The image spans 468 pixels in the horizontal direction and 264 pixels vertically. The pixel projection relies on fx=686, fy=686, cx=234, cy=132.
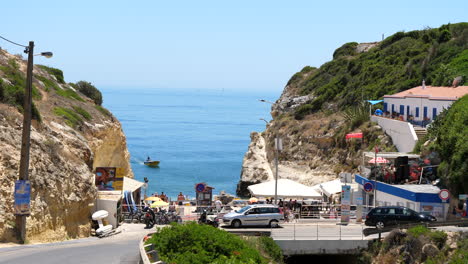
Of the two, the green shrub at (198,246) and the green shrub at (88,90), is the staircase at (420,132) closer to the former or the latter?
the green shrub at (198,246)

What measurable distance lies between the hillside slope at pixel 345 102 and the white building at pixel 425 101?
115 inches

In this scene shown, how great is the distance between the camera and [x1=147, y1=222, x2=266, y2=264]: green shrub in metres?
21.2

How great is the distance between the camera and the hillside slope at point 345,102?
6681 centimetres

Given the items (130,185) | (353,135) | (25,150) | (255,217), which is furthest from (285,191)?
(353,135)

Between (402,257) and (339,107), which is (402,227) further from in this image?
(339,107)

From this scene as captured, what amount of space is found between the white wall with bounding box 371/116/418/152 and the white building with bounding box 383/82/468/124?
4.71 feet

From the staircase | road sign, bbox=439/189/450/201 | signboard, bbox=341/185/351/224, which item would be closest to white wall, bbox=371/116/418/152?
the staircase

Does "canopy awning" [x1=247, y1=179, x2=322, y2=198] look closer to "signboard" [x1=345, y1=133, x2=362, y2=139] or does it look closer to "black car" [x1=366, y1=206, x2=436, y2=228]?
"black car" [x1=366, y1=206, x2=436, y2=228]

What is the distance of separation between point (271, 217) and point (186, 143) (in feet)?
452

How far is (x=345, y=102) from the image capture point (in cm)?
8288

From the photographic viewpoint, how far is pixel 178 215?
35.8 m

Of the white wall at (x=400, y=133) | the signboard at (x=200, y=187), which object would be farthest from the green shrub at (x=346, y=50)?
the signboard at (x=200, y=187)

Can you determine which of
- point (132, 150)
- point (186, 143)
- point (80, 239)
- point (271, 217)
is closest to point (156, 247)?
point (80, 239)

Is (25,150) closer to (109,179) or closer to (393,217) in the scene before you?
(109,179)
